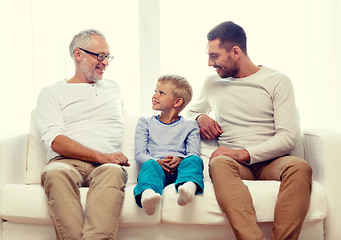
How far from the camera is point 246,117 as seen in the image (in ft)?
7.37

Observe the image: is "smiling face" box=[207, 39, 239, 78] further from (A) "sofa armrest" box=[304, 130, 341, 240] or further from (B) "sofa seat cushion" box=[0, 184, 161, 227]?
(B) "sofa seat cushion" box=[0, 184, 161, 227]

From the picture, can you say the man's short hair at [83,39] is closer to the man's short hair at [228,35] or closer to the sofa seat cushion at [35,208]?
the man's short hair at [228,35]

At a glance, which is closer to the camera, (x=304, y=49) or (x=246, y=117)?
(x=246, y=117)

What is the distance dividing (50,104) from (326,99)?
6.29ft

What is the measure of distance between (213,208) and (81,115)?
888 millimetres

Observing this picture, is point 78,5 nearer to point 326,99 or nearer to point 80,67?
point 80,67

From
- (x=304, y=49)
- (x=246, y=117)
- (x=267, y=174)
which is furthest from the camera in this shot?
(x=304, y=49)

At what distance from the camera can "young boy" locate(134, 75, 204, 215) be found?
1949 mm

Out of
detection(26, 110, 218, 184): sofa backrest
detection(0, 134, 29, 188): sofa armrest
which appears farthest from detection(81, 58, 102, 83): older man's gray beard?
detection(0, 134, 29, 188): sofa armrest

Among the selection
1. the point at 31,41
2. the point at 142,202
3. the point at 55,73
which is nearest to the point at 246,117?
the point at 142,202

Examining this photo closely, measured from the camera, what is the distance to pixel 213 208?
1850 mm

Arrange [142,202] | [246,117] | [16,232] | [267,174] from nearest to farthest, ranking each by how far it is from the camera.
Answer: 1. [142,202]
2. [16,232]
3. [267,174]
4. [246,117]

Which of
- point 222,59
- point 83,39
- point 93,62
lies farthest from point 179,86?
point 83,39

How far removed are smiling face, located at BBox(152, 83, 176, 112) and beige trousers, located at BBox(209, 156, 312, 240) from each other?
0.48 m
